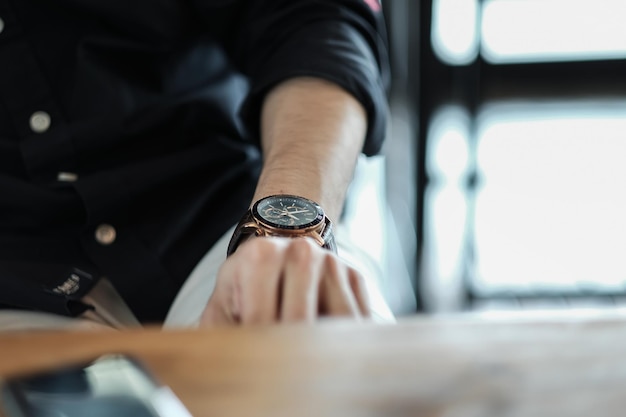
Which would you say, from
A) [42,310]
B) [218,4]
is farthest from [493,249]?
[42,310]

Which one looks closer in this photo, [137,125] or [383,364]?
[383,364]

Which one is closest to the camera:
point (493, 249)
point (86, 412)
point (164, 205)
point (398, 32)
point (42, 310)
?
point (86, 412)

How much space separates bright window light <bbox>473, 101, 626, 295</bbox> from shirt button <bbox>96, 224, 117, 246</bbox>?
4.66 feet

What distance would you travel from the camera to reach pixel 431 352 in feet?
1.53

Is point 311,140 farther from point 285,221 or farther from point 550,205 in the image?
point 550,205

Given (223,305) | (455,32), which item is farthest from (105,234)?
(455,32)

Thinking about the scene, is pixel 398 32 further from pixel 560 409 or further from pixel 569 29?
pixel 560 409

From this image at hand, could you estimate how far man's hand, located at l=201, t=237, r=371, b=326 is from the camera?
1.77 ft

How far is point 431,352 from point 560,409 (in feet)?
0.27

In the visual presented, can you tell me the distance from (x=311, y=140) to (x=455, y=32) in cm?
126

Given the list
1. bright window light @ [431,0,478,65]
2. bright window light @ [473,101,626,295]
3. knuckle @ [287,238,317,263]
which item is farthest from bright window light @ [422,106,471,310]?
knuckle @ [287,238,317,263]

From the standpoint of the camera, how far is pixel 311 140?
0.87 m

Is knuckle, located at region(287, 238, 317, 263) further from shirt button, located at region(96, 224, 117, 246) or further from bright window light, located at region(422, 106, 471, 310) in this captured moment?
bright window light, located at region(422, 106, 471, 310)

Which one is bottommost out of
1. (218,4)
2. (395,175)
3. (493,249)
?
(493,249)
